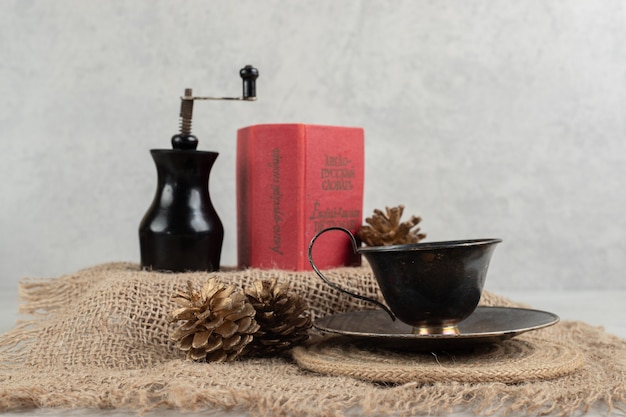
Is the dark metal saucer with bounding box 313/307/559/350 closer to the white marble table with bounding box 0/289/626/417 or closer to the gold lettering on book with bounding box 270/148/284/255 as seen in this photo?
the gold lettering on book with bounding box 270/148/284/255

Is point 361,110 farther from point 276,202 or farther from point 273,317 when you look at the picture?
point 273,317

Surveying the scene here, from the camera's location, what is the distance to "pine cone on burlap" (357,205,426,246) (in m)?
1.26

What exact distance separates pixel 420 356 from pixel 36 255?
4.81 feet

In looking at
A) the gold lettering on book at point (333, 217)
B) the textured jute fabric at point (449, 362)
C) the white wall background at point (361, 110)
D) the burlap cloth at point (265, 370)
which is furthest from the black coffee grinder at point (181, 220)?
the white wall background at point (361, 110)

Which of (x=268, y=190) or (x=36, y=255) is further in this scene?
(x=36, y=255)

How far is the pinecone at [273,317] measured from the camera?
3.37ft

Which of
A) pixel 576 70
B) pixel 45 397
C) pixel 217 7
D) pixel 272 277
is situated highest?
pixel 217 7

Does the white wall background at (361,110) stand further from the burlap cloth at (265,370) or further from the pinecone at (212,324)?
the pinecone at (212,324)

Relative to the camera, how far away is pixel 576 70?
6.98ft

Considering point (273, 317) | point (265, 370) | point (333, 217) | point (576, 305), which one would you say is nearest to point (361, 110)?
point (576, 305)

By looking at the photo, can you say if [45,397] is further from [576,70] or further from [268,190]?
[576,70]

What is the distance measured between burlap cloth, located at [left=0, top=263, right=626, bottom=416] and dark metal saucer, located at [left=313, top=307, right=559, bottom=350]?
0.08ft

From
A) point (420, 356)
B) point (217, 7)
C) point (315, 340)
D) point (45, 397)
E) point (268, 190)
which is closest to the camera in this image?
point (45, 397)

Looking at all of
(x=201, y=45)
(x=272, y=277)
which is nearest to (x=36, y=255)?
(x=201, y=45)
